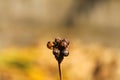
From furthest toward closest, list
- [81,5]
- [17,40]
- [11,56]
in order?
[81,5] → [17,40] → [11,56]

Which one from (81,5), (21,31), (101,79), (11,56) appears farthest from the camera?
(81,5)

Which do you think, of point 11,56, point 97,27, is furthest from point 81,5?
point 11,56

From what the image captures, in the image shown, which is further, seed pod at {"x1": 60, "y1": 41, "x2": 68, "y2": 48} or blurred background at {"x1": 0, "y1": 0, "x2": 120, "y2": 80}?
blurred background at {"x1": 0, "y1": 0, "x2": 120, "y2": 80}

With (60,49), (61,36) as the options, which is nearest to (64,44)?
(60,49)

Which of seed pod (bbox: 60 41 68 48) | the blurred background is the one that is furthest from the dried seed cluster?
the blurred background

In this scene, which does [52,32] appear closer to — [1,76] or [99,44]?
[99,44]

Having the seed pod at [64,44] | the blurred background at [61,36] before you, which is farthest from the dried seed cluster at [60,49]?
the blurred background at [61,36]

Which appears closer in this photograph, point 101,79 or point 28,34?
point 101,79

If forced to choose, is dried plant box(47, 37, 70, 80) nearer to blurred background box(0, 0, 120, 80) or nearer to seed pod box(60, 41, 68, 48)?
seed pod box(60, 41, 68, 48)
